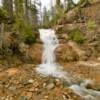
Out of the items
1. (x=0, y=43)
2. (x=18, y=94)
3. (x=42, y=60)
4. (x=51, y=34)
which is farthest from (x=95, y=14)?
(x=18, y=94)

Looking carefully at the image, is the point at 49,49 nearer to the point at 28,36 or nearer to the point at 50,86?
the point at 28,36

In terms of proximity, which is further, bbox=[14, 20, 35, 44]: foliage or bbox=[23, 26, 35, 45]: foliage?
bbox=[23, 26, 35, 45]: foliage

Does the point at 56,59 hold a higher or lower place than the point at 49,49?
lower

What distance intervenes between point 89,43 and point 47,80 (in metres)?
10.0

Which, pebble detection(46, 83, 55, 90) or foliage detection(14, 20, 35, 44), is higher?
foliage detection(14, 20, 35, 44)

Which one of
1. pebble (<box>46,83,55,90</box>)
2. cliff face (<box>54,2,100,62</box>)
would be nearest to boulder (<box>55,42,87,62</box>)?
cliff face (<box>54,2,100,62</box>)

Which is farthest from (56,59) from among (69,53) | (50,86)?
(50,86)

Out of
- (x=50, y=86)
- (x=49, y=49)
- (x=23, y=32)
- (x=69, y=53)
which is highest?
(x=23, y=32)

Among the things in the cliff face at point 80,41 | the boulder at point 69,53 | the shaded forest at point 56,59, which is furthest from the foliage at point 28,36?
the cliff face at point 80,41

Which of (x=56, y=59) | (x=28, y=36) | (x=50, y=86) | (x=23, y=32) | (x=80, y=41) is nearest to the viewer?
(x=50, y=86)

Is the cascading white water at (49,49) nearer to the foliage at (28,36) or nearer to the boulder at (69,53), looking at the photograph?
the boulder at (69,53)

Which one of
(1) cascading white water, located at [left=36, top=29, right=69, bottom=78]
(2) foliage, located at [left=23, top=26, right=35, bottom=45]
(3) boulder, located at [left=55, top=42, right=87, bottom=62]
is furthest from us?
(2) foliage, located at [left=23, top=26, right=35, bottom=45]

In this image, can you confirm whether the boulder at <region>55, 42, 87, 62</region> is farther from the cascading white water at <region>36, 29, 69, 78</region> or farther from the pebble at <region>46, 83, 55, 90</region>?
the pebble at <region>46, 83, 55, 90</region>

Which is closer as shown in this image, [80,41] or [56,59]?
[56,59]
